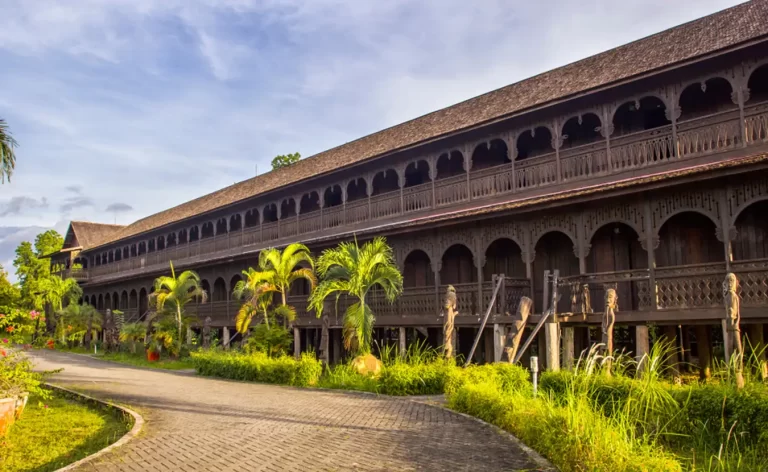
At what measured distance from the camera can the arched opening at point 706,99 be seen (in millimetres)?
16578

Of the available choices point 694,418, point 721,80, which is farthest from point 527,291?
point 694,418

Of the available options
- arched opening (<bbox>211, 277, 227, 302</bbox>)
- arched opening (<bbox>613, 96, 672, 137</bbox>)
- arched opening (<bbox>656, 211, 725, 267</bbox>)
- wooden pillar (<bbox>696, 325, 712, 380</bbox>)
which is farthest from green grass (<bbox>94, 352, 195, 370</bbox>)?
wooden pillar (<bbox>696, 325, 712, 380</bbox>)

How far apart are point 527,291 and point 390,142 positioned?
869 cm

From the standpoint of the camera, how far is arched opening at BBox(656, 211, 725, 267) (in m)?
16.3

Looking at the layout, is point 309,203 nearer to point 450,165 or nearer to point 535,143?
point 450,165

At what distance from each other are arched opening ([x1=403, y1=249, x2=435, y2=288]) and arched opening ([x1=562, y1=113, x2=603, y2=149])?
6557mm

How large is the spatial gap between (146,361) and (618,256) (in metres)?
20.0

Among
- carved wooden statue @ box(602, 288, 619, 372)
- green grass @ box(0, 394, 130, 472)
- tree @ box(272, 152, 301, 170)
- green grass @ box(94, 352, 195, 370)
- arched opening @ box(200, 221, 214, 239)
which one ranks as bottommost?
green grass @ box(94, 352, 195, 370)

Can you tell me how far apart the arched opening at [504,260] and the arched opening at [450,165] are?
119 inches

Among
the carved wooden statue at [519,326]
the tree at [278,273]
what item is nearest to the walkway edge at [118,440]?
the tree at [278,273]

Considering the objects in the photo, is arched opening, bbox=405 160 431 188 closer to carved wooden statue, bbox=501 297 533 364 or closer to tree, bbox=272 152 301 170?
carved wooden statue, bbox=501 297 533 364

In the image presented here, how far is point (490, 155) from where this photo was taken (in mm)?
21859

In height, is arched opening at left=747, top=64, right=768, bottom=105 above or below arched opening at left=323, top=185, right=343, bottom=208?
above

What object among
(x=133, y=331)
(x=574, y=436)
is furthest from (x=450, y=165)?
(x=133, y=331)
